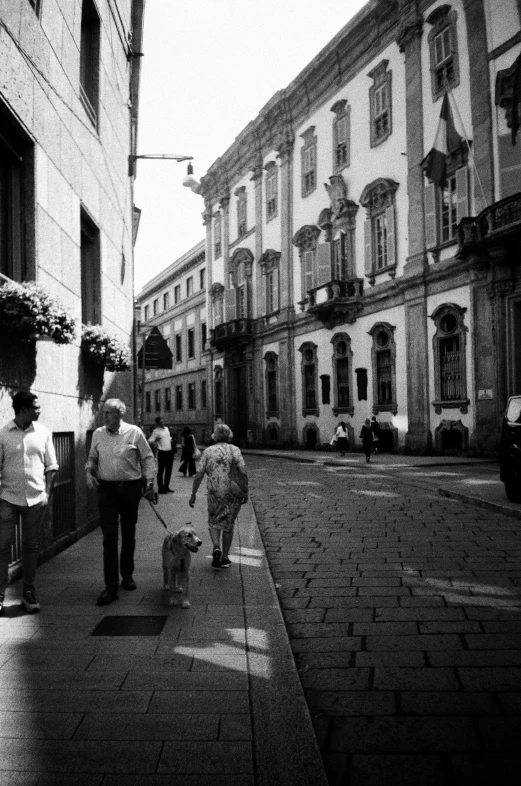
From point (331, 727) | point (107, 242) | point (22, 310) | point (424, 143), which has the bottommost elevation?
point (331, 727)

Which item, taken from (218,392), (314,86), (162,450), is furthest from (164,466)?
(218,392)

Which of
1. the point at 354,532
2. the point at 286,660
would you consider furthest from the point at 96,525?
the point at 286,660

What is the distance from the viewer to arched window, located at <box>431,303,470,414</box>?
22.2 m

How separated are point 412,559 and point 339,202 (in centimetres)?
2374

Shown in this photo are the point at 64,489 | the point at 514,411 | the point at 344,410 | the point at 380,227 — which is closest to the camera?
the point at 64,489

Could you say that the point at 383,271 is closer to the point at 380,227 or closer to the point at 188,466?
the point at 380,227

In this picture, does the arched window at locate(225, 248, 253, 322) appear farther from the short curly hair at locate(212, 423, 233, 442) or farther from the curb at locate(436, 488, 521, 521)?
the short curly hair at locate(212, 423, 233, 442)

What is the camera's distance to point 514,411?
1224 cm

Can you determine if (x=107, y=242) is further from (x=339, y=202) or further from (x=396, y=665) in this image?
(x=339, y=202)

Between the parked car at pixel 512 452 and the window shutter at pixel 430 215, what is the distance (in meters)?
12.2

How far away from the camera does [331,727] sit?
11.7ft

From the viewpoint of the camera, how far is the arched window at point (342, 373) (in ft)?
95.3

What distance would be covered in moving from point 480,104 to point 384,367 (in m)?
9.61

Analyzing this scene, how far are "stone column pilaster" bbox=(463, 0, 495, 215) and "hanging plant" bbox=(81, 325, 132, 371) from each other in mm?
14657
